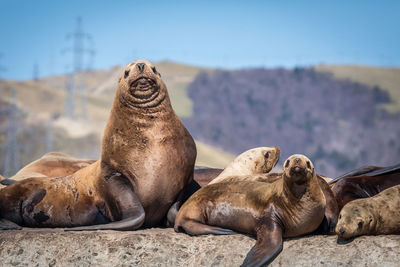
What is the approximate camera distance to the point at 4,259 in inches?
268

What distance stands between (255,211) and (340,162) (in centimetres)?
8545

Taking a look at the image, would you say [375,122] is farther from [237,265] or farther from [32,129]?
[237,265]

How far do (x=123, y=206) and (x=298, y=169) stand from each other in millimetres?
2128

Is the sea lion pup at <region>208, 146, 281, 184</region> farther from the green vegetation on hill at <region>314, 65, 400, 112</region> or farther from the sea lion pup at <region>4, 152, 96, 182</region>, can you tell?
the green vegetation on hill at <region>314, 65, 400, 112</region>

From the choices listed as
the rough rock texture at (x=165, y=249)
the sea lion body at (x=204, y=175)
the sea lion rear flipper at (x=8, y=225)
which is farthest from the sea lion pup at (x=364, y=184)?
the sea lion rear flipper at (x=8, y=225)

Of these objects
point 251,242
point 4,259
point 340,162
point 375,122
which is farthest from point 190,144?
point 375,122

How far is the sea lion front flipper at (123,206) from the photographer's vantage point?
6902 millimetres

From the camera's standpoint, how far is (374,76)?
105688 millimetres

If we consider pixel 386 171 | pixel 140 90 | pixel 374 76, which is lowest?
pixel 374 76

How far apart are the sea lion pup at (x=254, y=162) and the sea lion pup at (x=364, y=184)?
1172 mm

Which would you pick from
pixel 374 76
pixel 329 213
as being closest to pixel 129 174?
pixel 329 213

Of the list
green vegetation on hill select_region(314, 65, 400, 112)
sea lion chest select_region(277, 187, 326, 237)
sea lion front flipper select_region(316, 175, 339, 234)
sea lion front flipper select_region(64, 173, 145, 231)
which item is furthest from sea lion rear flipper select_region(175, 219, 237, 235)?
green vegetation on hill select_region(314, 65, 400, 112)

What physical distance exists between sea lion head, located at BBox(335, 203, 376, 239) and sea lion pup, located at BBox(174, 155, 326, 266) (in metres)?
0.23

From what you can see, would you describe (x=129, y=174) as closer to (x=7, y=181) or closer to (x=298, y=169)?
(x=298, y=169)
